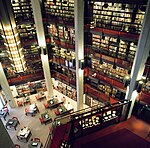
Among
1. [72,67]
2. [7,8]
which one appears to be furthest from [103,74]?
[7,8]

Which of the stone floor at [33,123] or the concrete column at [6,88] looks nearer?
the stone floor at [33,123]

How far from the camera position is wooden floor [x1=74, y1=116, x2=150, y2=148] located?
781 centimetres

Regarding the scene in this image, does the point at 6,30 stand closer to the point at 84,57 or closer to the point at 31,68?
the point at 31,68

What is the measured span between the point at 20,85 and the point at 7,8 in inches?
255

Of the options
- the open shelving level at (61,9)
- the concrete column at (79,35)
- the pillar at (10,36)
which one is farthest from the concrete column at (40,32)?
the concrete column at (79,35)

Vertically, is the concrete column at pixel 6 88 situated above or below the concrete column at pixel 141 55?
below

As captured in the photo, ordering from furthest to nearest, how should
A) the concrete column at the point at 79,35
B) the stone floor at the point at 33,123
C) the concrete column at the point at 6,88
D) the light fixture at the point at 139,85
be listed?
the concrete column at the point at 6,88 < the stone floor at the point at 33,123 < the concrete column at the point at 79,35 < the light fixture at the point at 139,85

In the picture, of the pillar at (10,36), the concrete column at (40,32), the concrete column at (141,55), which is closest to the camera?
the concrete column at (141,55)

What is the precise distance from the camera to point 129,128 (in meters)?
9.06

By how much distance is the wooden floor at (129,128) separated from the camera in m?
7.81

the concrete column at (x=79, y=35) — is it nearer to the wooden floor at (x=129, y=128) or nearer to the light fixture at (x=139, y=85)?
the wooden floor at (x=129, y=128)

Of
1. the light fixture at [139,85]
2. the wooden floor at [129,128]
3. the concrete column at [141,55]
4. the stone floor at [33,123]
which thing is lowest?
the stone floor at [33,123]

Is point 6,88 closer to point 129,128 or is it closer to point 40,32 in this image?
point 40,32

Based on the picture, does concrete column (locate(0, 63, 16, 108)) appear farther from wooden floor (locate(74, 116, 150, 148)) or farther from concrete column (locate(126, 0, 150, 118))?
concrete column (locate(126, 0, 150, 118))
